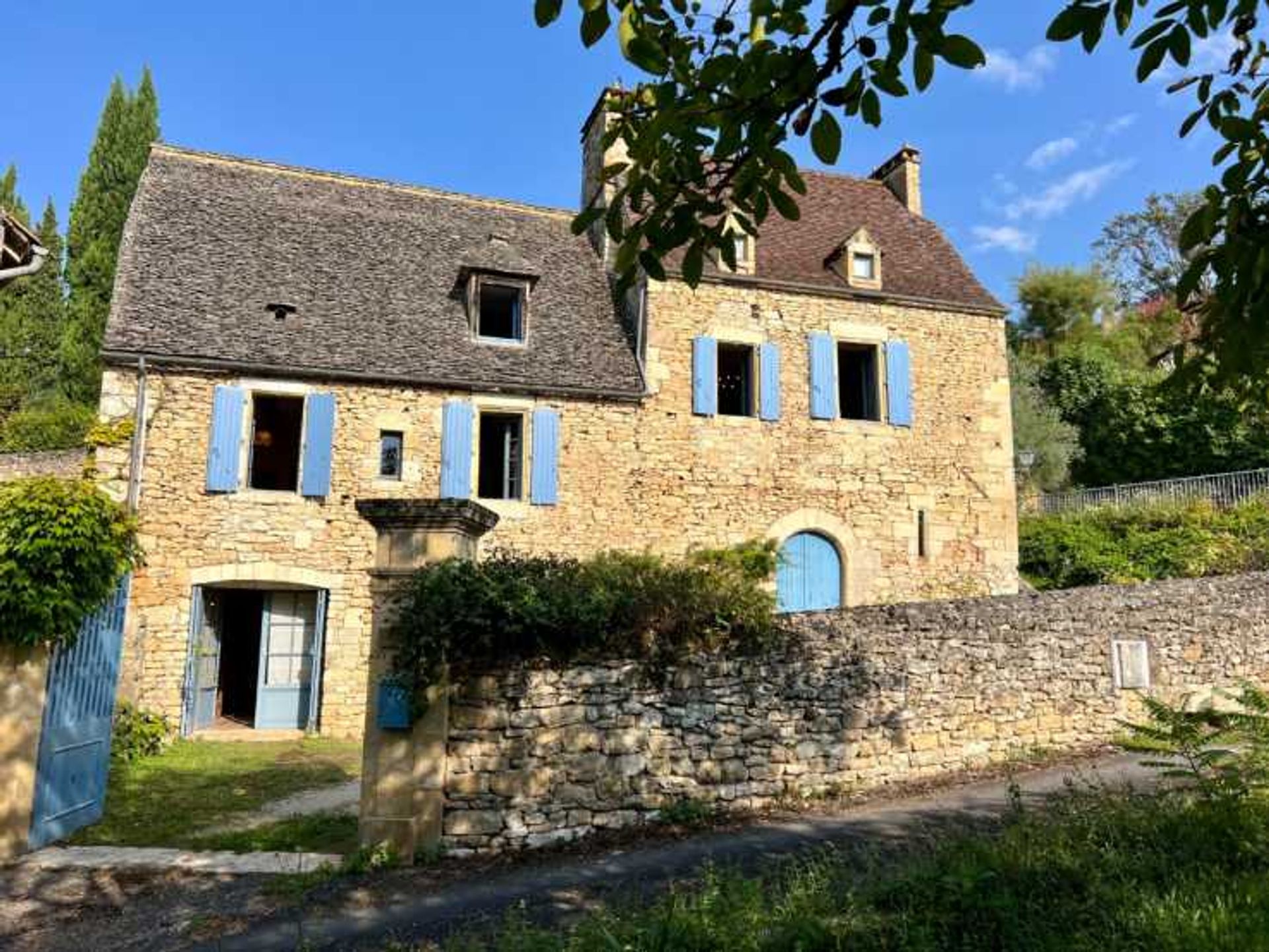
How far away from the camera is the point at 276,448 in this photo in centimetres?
1664

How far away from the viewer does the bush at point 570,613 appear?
6.25m

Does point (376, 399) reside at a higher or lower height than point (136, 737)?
higher

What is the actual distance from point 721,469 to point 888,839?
8411 mm

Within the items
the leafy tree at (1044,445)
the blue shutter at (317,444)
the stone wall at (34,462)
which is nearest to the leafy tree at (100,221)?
the stone wall at (34,462)

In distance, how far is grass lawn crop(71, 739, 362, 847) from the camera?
7.13m

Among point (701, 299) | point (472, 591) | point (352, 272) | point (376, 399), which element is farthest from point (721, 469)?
point (472, 591)

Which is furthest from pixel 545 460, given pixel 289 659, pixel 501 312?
pixel 289 659

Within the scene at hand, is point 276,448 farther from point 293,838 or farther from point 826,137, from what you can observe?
point 826,137

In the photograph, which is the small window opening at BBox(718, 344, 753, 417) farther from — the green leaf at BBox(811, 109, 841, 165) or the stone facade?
the green leaf at BBox(811, 109, 841, 165)

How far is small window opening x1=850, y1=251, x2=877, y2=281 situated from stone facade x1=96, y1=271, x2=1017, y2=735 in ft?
1.69

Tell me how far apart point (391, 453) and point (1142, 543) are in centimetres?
1308

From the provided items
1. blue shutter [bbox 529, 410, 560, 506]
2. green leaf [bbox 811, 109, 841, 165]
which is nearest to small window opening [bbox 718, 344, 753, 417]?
blue shutter [bbox 529, 410, 560, 506]

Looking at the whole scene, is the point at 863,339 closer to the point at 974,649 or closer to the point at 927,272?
the point at 927,272

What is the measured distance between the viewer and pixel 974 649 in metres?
8.83
